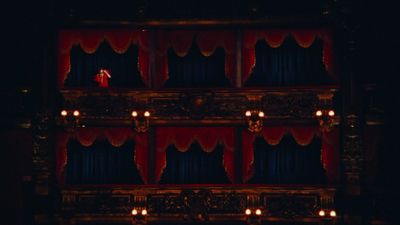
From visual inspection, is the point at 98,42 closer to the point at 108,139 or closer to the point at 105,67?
the point at 105,67

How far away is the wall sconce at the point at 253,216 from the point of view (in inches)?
686

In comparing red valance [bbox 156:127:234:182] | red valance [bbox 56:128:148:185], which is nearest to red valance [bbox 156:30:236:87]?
red valance [bbox 156:127:234:182]

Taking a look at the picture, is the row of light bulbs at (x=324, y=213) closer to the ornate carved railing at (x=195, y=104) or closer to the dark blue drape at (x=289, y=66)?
the ornate carved railing at (x=195, y=104)

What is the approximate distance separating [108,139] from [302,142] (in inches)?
245

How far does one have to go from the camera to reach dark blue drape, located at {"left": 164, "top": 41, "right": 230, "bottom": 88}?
18.3m

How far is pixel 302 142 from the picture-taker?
17.8m

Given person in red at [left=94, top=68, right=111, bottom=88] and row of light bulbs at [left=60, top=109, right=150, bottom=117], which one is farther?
person in red at [left=94, top=68, right=111, bottom=88]

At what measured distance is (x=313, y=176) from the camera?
1814cm

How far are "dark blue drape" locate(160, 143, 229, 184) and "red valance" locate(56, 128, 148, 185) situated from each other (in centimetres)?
83

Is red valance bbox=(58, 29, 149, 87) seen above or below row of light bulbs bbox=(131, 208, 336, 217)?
above

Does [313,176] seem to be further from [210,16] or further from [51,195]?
[51,195]

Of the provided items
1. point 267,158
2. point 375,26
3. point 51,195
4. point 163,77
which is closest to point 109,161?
point 51,195

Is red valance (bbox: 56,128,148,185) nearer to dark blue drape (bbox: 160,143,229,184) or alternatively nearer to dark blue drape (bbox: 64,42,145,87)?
dark blue drape (bbox: 160,143,229,184)

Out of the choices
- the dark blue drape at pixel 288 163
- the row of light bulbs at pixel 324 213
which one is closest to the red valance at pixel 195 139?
the dark blue drape at pixel 288 163
